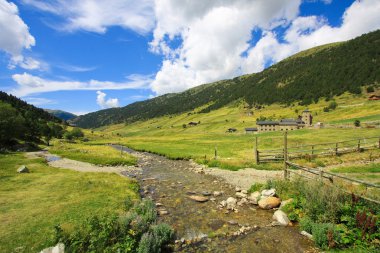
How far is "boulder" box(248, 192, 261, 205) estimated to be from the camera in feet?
58.0

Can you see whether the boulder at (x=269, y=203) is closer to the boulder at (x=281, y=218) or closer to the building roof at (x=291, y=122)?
the boulder at (x=281, y=218)

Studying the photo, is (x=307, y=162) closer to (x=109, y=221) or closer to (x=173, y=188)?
(x=173, y=188)

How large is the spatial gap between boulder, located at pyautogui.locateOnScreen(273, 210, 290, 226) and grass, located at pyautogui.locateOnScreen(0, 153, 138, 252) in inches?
432

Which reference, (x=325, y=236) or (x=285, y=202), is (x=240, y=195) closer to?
(x=285, y=202)

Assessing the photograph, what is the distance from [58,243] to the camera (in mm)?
9984

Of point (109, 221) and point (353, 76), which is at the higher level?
point (353, 76)

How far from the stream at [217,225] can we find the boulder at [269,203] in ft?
1.45

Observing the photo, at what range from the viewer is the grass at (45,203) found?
1132cm

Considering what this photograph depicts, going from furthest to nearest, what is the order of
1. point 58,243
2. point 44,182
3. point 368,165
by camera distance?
1. point 368,165
2. point 44,182
3. point 58,243

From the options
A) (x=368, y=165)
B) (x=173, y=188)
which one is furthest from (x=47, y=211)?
(x=368, y=165)

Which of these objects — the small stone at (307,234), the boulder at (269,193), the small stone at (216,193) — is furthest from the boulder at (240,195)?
the small stone at (307,234)

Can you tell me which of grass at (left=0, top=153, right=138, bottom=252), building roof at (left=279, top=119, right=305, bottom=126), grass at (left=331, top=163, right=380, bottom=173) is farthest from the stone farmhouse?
grass at (left=0, top=153, right=138, bottom=252)

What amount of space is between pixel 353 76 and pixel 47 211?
23412 cm

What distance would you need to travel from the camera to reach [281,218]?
14.2 m
